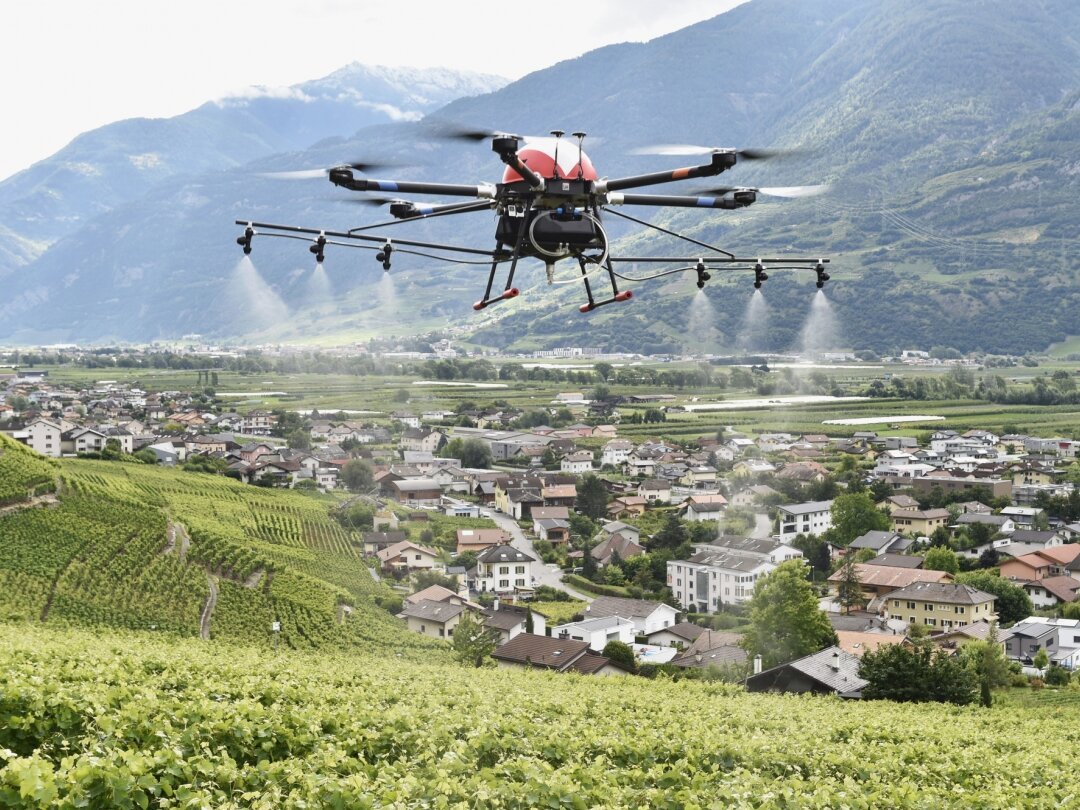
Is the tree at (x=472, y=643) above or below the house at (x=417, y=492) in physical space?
Answer: above

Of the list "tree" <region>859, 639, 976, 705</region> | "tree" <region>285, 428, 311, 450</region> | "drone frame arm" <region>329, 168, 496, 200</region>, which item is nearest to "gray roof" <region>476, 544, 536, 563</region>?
"tree" <region>859, 639, 976, 705</region>

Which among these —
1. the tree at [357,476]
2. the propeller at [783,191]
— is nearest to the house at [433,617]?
the tree at [357,476]

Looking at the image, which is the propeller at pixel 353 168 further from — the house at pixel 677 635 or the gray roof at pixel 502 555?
the gray roof at pixel 502 555

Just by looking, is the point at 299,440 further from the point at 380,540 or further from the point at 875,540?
the point at 875,540

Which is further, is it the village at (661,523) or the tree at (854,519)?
the tree at (854,519)

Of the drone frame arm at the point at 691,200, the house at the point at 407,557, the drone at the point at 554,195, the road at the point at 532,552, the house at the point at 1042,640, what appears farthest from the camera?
the house at the point at 407,557

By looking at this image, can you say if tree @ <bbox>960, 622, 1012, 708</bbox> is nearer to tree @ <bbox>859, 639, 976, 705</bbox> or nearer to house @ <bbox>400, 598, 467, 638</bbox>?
tree @ <bbox>859, 639, 976, 705</bbox>

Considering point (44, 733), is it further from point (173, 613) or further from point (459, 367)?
point (459, 367)
